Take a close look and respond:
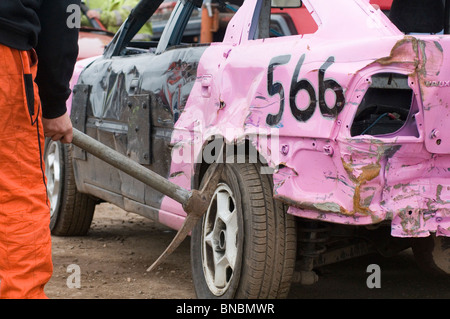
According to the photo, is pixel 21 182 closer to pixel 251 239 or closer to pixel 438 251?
pixel 251 239

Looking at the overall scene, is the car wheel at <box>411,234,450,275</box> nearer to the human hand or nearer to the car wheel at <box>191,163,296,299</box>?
the car wheel at <box>191,163,296,299</box>

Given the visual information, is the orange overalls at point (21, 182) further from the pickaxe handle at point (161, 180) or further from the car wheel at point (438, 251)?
the car wheel at point (438, 251)

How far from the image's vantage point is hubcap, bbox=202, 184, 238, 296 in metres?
4.25

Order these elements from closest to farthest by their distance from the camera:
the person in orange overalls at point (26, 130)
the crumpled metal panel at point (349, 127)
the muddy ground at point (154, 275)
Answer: the person in orange overalls at point (26, 130)
the crumpled metal panel at point (349, 127)
the muddy ground at point (154, 275)

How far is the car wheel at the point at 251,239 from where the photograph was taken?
3.99 m

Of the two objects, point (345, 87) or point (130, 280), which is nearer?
point (345, 87)

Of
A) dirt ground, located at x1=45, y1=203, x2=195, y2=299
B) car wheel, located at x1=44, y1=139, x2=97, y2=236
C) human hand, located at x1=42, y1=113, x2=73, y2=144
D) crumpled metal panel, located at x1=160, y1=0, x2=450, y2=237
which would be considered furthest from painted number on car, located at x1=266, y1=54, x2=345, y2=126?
car wheel, located at x1=44, y1=139, x2=97, y2=236

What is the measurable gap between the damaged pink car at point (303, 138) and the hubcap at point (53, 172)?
142 centimetres

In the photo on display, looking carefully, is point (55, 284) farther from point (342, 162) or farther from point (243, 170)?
point (342, 162)

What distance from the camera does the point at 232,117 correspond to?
4.20m

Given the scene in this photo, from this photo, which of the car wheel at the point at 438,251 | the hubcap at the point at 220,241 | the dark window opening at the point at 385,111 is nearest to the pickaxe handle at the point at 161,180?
the hubcap at the point at 220,241
